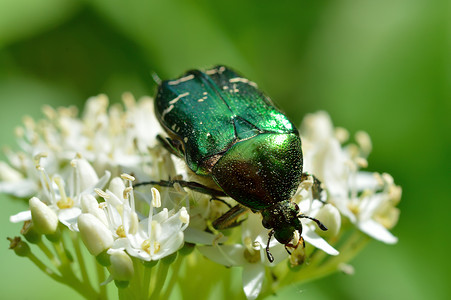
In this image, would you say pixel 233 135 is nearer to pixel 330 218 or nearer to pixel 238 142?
pixel 238 142

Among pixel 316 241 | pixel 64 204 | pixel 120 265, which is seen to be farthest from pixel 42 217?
pixel 316 241

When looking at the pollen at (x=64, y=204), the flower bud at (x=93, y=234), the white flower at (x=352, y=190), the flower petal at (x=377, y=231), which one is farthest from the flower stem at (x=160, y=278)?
the flower petal at (x=377, y=231)

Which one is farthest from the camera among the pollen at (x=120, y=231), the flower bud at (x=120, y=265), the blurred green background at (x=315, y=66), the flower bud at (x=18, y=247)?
the blurred green background at (x=315, y=66)

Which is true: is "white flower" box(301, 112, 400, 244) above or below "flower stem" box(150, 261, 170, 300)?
below

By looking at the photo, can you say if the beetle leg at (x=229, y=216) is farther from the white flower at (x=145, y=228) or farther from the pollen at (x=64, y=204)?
the pollen at (x=64, y=204)

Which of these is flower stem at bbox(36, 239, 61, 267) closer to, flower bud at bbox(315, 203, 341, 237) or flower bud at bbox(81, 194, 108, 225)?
flower bud at bbox(81, 194, 108, 225)

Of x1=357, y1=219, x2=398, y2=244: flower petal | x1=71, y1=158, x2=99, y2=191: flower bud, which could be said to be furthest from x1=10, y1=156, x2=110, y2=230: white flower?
x1=357, y1=219, x2=398, y2=244: flower petal

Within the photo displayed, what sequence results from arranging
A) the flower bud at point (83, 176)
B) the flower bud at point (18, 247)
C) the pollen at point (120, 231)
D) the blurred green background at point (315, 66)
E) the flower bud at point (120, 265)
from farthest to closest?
the blurred green background at point (315, 66) < the flower bud at point (83, 176) < the flower bud at point (18, 247) < the pollen at point (120, 231) < the flower bud at point (120, 265)
